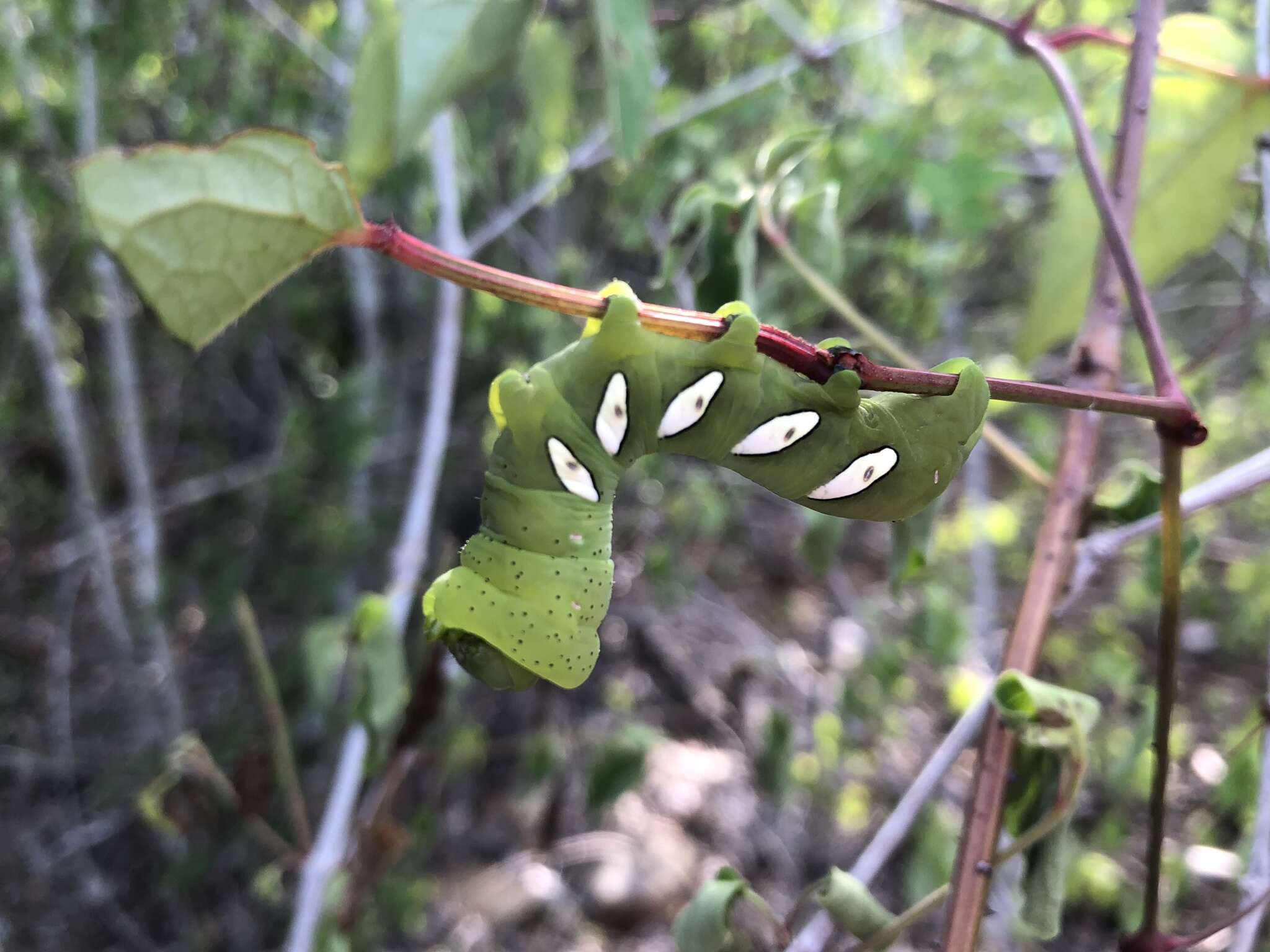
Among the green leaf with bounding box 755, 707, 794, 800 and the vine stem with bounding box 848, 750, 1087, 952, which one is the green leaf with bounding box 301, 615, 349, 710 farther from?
the vine stem with bounding box 848, 750, 1087, 952

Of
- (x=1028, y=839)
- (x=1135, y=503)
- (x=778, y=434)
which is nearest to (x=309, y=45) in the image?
(x=778, y=434)

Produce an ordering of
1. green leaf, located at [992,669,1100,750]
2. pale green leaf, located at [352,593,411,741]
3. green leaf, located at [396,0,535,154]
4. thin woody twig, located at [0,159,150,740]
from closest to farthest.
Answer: green leaf, located at [992,669,1100,750]
green leaf, located at [396,0,535,154]
pale green leaf, located at [352,593,411,741]
thin woody twig, located at [0,159,150,740]

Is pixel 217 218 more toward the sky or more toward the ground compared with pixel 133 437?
more toward the sky

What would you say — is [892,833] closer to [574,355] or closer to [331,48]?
[574,355]

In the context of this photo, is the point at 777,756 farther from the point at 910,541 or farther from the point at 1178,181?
the point at 1178,181

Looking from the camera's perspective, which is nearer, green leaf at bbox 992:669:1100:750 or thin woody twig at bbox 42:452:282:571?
green leaf at bbox 992:669:1100:750

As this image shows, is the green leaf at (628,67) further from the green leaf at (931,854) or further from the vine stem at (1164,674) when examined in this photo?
the green leaf at (931,854)

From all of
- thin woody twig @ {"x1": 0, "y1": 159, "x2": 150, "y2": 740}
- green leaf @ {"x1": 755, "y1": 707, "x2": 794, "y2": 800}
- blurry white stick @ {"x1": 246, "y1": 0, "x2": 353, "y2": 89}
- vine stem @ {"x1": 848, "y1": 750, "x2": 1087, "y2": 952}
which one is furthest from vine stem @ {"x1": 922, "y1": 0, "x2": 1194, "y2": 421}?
thin woody twig @ {"x1": 0, "y1": 159, "x2": 150, "y2": 740}

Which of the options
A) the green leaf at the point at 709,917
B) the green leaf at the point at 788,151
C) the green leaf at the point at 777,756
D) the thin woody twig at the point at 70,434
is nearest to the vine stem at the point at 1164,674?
the green leaf at the point at 709,917

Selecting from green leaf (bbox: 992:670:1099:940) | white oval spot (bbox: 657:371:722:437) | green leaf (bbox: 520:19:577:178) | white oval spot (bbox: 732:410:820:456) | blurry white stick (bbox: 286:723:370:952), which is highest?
green leaf (bbox: 520:19:577:178)
